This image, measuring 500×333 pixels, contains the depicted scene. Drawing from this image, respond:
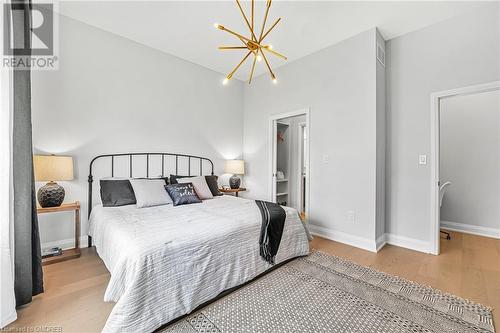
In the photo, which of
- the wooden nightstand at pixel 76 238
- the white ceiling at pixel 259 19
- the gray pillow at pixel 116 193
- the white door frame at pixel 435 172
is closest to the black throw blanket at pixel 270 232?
the gray pillow at pixel 116 193

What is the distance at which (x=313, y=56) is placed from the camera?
3.73 meters

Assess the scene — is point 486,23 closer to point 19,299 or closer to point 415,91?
point 415,91

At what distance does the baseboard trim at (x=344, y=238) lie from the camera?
9.95 feet

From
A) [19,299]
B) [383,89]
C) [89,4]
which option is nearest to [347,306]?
[19,299]

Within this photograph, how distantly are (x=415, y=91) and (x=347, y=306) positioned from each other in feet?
9.42

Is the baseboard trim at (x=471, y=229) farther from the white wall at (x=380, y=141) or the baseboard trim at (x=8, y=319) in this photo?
the baseboard trim at (x=8, y=319)

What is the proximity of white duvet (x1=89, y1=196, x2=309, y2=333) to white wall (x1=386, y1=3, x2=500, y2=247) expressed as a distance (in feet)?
5.62

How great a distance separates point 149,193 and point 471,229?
5.09 meters

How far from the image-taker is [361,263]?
8.59 feet

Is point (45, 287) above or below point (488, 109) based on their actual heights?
below

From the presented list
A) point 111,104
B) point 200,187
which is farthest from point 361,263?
point 111,104

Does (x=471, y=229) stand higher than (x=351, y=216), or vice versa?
(x=351, y=216)

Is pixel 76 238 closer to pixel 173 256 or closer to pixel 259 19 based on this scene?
pixel 173 256

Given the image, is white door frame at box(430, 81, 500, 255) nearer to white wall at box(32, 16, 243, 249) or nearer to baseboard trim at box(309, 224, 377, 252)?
baseboard trim at box(309, 224, 377, 252)
